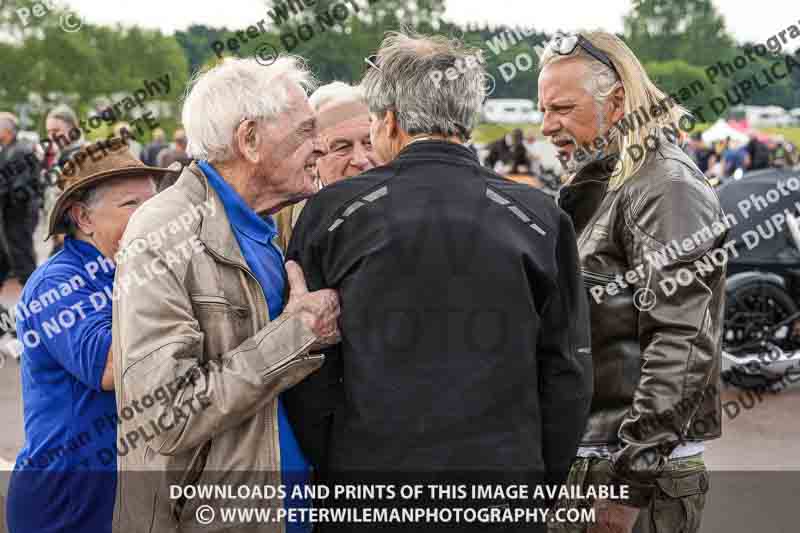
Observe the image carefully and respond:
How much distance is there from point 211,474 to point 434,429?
48cm

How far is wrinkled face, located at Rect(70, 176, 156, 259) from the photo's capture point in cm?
274

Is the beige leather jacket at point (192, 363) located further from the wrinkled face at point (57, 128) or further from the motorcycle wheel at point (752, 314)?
the wrinkled face at point (57, 128)

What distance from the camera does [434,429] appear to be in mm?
2014

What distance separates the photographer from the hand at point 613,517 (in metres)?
2.58

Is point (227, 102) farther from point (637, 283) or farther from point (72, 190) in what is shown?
point (637, 283)

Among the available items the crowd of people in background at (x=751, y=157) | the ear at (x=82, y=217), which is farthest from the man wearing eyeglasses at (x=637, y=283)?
the crowd of people in background at (x=751, y=157)

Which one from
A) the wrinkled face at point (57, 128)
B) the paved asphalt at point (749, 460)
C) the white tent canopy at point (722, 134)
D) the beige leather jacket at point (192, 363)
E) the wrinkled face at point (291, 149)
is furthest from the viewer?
the white tent canopy at point (722, 134)

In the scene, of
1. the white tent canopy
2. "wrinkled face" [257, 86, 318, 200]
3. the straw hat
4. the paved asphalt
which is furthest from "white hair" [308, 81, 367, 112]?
the white tent canopy

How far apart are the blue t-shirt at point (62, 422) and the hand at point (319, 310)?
724 millimetres

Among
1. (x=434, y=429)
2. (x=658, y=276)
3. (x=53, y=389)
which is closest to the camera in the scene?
(x=434, y=429)

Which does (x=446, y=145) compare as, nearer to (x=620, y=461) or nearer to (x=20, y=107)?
(x=620, y=461)

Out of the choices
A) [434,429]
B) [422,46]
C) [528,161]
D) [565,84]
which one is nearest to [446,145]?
[422,46]

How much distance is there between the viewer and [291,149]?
2.26 metres

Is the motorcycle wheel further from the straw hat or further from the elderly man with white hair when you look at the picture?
the elderly man with white hair
